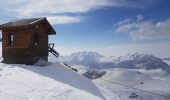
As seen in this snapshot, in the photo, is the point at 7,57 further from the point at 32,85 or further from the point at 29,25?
the point at 32,85

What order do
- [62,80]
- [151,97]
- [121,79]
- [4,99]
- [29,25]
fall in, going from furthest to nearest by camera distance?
1. [121,79]
2. [151,97]
3. [29,25]
4. [62,80]
5. [4,99]

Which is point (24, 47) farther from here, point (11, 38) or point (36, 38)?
point (11, 38)

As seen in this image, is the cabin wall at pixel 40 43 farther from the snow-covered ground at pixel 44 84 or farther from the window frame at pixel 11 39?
the snow-covered ground at pixel 44 84

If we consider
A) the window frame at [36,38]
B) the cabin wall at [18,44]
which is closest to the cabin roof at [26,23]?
the cabin wall at [18,44]

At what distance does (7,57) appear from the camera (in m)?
37.8

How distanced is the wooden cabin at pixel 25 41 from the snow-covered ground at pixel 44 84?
3.12 meters

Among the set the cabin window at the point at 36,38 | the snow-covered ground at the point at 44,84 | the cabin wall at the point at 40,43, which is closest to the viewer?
the snow-covered ground at the point at 44,84

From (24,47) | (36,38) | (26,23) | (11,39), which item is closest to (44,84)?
(24,47)

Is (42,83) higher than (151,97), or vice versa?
(42,83)

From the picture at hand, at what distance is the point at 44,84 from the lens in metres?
27.2

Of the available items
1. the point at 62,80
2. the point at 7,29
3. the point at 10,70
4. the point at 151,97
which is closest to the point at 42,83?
the point at 62,80

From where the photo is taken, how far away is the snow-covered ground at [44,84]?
24.0 meters

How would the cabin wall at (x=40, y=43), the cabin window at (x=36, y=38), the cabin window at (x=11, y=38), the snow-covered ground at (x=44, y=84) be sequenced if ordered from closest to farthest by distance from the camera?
the snow-covered ground at (x=44, y=84)
the cabin wall at (x=40, y=43)
the cabin window at (x=36, y=38)
the cabin window at (x=11, y=38)

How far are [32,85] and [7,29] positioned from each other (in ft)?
45.2
